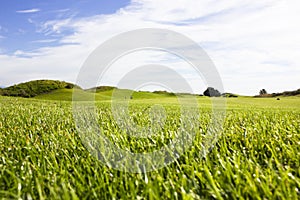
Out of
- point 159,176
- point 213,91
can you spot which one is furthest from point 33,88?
point 159,176

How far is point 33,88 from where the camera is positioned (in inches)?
2960

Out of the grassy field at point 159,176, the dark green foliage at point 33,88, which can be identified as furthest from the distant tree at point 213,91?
the dark green foliage at point 33,88

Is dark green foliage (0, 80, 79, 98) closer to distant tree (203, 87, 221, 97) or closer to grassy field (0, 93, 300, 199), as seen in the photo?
distant tree (203, 87, 221, 97)

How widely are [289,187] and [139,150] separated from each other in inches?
60.0

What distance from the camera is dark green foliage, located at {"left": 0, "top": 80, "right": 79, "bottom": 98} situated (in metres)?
72.3

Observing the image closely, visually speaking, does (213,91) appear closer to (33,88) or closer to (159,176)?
(159,176)

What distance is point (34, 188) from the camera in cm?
228

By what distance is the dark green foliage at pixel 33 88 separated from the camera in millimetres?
72312

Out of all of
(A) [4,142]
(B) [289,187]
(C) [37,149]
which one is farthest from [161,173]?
(A) [4,142]

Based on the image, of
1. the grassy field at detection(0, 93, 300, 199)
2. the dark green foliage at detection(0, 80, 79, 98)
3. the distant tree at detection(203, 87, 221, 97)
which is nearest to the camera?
the grassy field at detection(0, 93, 300, 199)

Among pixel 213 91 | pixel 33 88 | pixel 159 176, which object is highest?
pixel 33 88

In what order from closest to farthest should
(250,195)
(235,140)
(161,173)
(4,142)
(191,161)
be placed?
1. (250,195)
2. (161,173)
3. (191,161)
4. (235,140)
5. (4,142)

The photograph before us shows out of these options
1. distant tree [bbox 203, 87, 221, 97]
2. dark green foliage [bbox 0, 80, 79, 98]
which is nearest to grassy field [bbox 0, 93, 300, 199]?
distant tree [bbox 203, 87, 221, 97]

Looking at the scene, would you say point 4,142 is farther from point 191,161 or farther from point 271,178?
point 271,178
